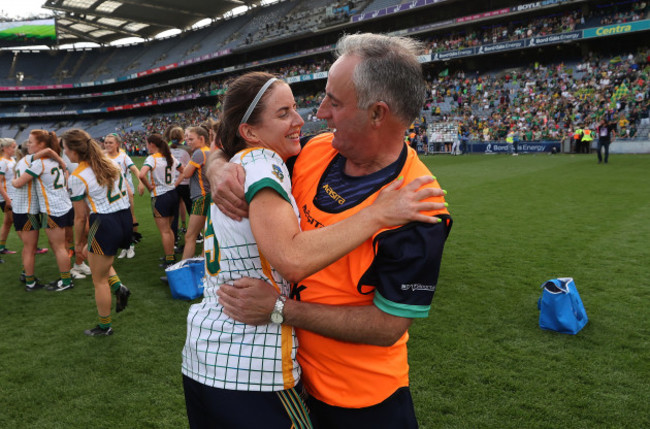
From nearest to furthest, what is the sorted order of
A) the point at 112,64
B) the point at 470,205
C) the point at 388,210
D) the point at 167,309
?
the point at 388,210
the point at 167,309
the point at 470,205
the point at 112,64

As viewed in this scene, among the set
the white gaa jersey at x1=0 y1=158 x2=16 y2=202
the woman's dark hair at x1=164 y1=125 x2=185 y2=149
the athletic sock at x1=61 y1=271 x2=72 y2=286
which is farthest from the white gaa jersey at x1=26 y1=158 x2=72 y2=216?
→ the white gaa jersey at x1=0 y1=158 x2=16 y2=202

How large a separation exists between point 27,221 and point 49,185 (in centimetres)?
62

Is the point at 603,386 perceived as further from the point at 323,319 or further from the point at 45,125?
the point at 45,125

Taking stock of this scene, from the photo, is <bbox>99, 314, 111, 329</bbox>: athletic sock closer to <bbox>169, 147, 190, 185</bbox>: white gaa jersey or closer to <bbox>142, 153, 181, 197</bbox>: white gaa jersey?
<bbox>142, 153, 181, 197</bbox>: white gaa jersey

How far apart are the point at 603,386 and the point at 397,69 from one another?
315cm

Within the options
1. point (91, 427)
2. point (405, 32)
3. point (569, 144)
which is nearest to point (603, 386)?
point (91, 427)

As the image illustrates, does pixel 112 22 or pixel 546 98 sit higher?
pixel 112 22

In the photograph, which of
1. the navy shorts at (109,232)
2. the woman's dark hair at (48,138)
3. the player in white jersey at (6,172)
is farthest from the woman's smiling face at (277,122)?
the player in white jersey at (6,172)

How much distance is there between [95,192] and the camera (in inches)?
185

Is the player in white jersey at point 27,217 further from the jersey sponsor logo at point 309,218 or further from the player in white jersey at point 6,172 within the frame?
the jersey sponsor logo at point 309,218

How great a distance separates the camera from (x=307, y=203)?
1.62 metres

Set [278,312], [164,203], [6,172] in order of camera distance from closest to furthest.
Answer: [278,312] → [164,203] → [6,172]

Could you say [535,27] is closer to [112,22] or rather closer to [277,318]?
[277,318]

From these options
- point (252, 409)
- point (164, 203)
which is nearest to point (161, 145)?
point (164, 203)
